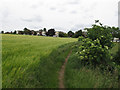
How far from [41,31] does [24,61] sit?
13133 centimetres

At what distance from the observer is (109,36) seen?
355 inches

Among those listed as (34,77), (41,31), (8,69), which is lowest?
(34,77)

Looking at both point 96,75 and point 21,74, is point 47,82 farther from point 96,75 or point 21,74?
point 96,75

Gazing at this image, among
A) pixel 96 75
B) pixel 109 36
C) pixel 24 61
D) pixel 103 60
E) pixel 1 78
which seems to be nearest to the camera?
pixel 1 78

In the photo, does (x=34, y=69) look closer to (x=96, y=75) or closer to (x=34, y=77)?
(x=34, y=77)

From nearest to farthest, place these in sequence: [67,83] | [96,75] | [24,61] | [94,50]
Answer: 1. [67,83]
2. [24,61]
3. [96,75]
4. [94,50]

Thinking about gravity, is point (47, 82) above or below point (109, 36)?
below

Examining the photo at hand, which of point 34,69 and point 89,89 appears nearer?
point 89,89

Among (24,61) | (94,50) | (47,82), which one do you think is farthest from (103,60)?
(24,61)

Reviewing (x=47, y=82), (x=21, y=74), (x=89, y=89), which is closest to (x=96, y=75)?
(x=89, y=89)

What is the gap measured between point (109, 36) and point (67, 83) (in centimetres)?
596

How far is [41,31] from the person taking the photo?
5285 inches

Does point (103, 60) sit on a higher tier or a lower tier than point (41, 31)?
lower

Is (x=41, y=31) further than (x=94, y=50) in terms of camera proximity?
Yes
